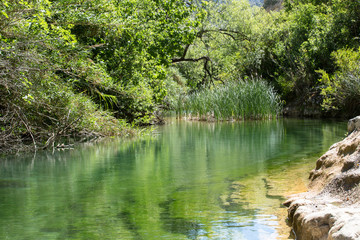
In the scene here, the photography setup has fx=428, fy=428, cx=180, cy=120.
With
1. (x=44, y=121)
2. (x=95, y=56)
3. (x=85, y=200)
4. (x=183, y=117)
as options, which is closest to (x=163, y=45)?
(x=95, y=56)

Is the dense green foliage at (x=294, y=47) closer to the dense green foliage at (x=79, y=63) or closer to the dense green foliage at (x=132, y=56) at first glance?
the dense green foliage at (x=132, y=56)

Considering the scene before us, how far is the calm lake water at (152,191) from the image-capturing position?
369 cm

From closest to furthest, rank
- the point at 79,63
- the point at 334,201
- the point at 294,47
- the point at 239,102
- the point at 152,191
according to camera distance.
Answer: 1. the point at 334,201
2. the point at 152,191
3. the point at 79,63
4. the point at 239,102
5. the point at 294,47

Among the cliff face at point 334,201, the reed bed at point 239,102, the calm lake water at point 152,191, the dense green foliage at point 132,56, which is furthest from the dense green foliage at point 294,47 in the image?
the cliff face at point 334,201

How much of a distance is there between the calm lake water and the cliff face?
27 centimetres

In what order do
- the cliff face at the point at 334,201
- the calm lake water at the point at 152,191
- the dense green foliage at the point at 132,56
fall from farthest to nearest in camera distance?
the dense green foliage at the point at 132,56, the calm lake water at the point at 152,191, the cliff face at the point at 334,201

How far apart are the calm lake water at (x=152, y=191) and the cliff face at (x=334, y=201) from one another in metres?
0.27

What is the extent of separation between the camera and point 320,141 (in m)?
9.84

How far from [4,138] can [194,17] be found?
11262mm

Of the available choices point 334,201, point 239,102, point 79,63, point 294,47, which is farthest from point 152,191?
point 294,47

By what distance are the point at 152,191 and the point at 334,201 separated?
2.35 m

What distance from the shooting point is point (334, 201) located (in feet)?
11.4

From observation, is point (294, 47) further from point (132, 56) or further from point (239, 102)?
point (132, 56)

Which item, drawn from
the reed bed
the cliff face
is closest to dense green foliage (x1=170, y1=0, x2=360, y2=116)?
the reed bed
